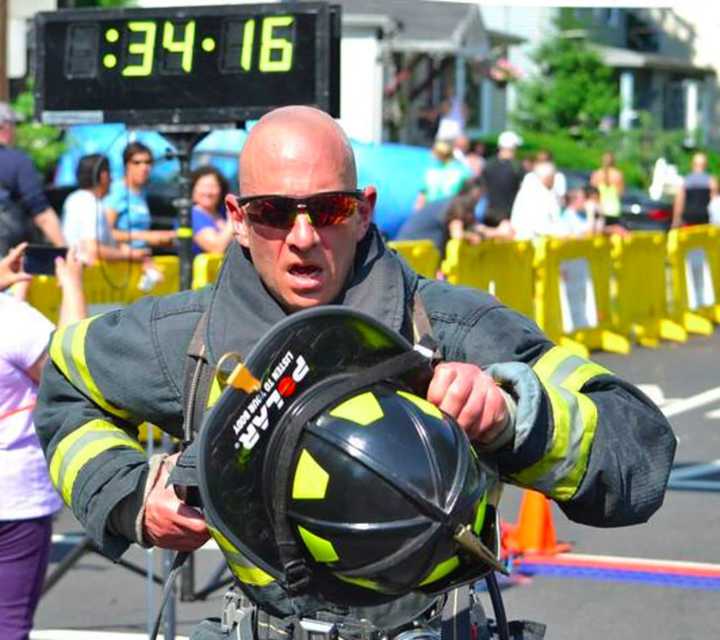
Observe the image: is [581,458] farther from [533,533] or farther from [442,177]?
[442,177]

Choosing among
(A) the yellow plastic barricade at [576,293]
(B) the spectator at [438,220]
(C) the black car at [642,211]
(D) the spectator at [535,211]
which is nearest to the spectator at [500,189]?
(D) the spectator at [535,211]

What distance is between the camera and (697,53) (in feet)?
219

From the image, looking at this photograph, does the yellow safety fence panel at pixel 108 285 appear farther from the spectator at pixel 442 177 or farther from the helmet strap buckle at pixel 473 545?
the helmet strap buckle at pixel 473 545

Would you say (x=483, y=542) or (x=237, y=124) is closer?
(x=483, y=542)

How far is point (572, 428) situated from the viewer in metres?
2.93

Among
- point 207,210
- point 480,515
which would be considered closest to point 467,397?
point 480,515

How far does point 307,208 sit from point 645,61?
2275 inches

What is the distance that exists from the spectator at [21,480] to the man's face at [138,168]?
21.6 ft

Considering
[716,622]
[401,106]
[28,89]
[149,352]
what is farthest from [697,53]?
[149,352]

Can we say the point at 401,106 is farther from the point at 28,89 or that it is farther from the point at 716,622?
the point at 716,622

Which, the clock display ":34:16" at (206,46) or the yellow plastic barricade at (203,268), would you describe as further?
the yellow plastic barricade at (203,268)

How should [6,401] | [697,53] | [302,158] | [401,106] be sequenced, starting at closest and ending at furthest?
[302,158] → [6,401] → [401,106] → [697,53]

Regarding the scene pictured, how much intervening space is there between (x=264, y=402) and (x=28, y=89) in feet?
67.2

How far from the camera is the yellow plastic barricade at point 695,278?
19359 mm
